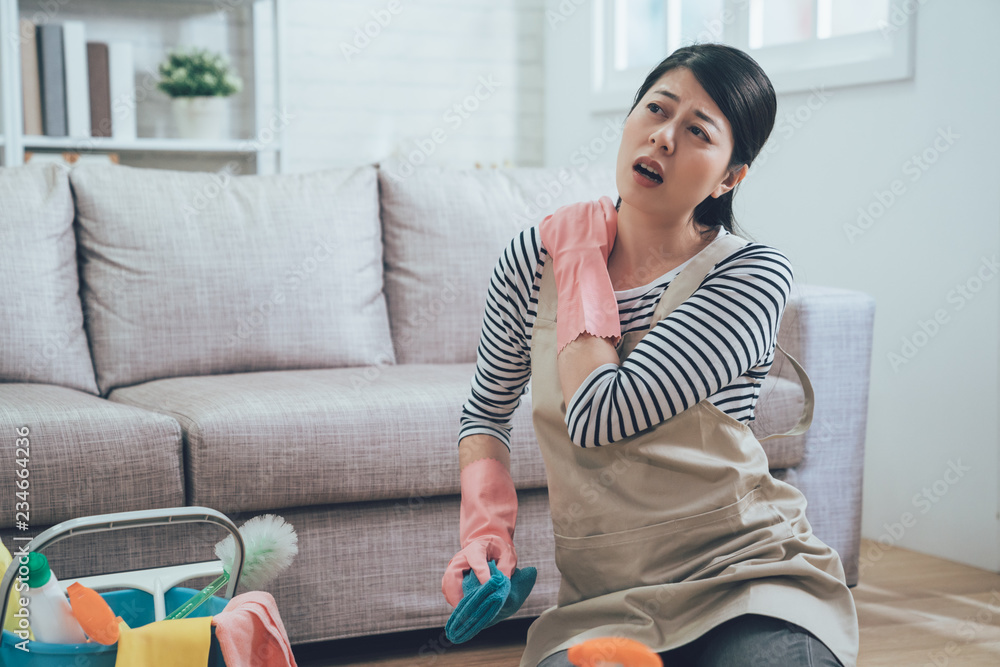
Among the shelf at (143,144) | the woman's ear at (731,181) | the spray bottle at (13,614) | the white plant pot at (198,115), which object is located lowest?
the spray bottle at (13,614)

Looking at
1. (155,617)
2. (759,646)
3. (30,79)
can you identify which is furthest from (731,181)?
(30,79)

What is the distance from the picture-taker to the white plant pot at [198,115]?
3.07 meters

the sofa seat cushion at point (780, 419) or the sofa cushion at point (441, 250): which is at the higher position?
the sofa cushion at point (441, 250)

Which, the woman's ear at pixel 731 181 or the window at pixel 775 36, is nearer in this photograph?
the woman's ear at pixel 731 181

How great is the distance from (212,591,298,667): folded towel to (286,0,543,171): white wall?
255 centimetres

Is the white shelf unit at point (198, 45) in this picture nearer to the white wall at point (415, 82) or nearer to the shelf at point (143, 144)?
the shelf at point (143, 144)

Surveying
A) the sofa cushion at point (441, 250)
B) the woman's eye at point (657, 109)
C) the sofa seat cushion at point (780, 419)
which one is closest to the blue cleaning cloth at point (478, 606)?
the woman's eye at point (657, 109)

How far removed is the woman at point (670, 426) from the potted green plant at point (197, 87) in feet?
7.46

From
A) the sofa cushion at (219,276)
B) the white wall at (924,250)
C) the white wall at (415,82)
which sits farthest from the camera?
the white wall at (415,82)

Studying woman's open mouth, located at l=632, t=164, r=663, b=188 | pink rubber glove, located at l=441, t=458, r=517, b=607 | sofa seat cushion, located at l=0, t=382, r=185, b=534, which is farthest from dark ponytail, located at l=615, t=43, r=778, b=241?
sofa seat cushion, located at l=0, t=382, r=185, b=534

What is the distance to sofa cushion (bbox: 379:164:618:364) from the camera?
2.21m

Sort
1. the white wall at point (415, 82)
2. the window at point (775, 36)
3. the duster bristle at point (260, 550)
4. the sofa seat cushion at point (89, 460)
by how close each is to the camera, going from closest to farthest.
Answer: the duster bristle at point (260, 550) → the sofa seat cushion at point (89, 460) → the window at point (775, 36) → the white wall at point (415, 82)

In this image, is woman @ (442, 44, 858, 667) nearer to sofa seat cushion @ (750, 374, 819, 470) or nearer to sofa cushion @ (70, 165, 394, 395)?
sofa seat cushion @ (750, 374, 819, 470)

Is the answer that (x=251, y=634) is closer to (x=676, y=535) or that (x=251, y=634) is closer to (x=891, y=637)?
(x=676, y=535)
